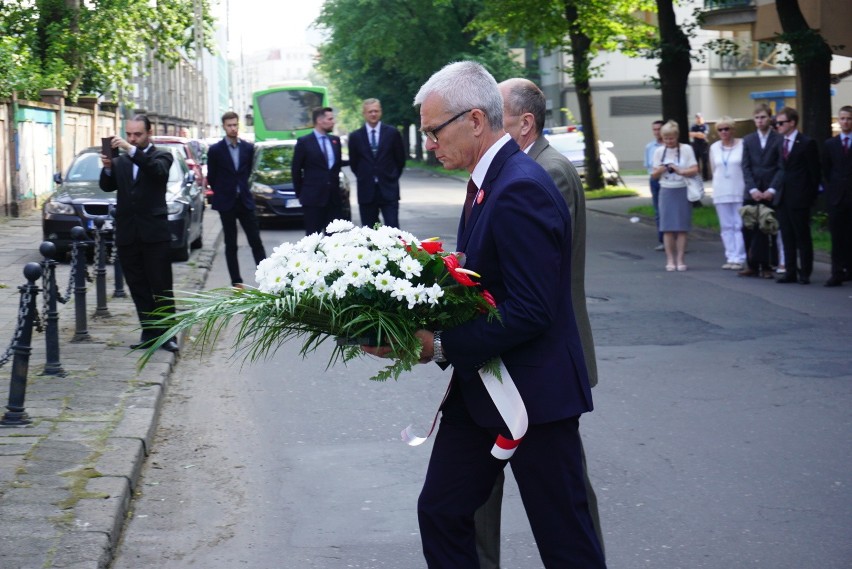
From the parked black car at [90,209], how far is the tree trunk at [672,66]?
32.2 ft

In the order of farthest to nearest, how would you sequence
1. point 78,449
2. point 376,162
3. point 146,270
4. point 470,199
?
point 376,162, point 146,270, point 78,449, point 470,199

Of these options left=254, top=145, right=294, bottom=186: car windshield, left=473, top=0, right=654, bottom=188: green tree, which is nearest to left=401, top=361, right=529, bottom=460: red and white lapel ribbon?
left=254, top=145, right=294, bottom=186: car windshield

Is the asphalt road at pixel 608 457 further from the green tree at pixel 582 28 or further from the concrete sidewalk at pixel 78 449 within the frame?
the green tree at pixel 582 28

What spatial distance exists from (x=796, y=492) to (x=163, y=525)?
9.62 ft

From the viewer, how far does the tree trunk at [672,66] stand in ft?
75.4

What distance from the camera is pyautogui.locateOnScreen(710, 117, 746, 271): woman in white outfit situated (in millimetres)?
14742

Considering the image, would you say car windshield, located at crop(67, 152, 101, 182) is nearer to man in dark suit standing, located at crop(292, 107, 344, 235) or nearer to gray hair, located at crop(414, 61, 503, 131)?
man in dark suit standing, located at crop(292, 107, 344, 235)

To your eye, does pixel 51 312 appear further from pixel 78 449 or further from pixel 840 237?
pixel 840 237

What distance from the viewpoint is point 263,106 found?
42.8 metres

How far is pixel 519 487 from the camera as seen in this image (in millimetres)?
3357

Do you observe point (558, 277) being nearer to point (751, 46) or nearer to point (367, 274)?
point (367, 274)

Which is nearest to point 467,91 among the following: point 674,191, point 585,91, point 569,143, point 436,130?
point 436,130

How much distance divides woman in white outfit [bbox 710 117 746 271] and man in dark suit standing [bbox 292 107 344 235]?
458 cm

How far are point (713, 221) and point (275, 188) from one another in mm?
7849
